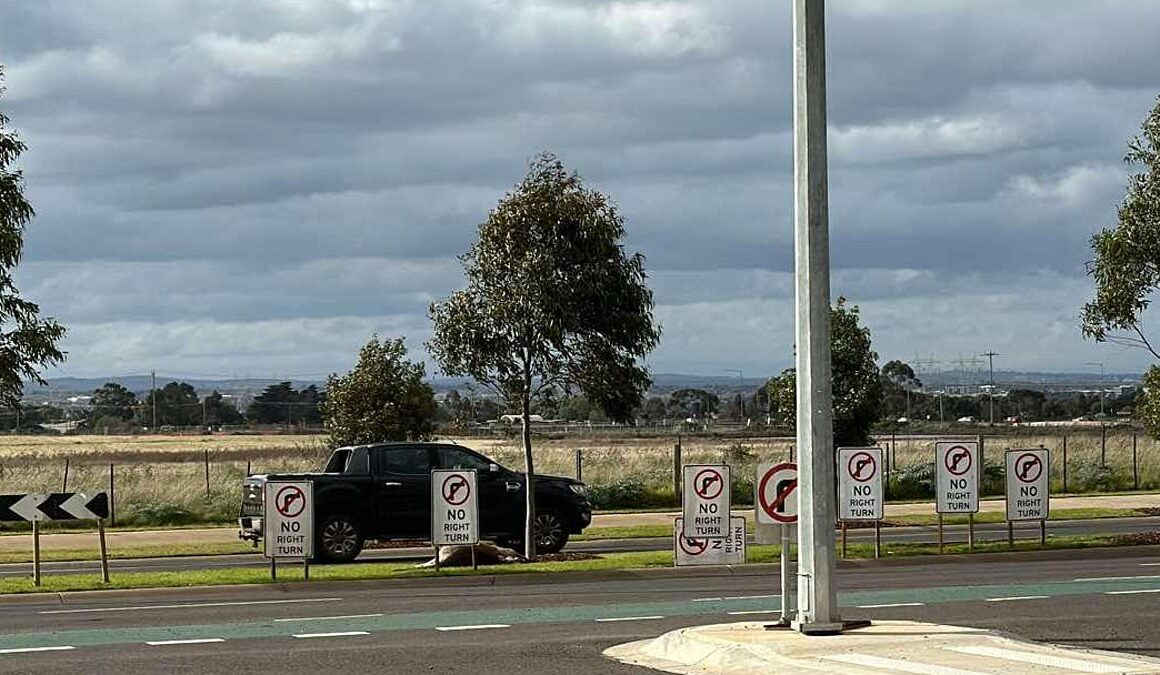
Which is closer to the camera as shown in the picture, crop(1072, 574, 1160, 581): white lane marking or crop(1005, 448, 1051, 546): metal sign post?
crop(1072, 574, 1160, 581): white lane marking

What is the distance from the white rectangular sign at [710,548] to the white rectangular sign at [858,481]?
2.93m

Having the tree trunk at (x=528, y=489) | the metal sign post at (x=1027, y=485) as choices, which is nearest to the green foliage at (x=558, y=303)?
the tree trunk at (x=528, y=489)

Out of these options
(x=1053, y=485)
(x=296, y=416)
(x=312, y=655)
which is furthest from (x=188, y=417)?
(x=312, y=655)

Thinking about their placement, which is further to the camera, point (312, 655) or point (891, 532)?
point (891, 532)

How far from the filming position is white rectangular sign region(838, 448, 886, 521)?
77.8 feet

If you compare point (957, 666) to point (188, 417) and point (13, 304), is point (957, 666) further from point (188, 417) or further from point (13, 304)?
point (188, 417)

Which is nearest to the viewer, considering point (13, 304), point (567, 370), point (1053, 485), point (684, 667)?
point (684, 667)

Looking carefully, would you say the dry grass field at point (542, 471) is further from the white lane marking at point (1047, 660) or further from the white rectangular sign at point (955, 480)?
the white lane marking at point (1047, 660)

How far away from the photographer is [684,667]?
13.5m

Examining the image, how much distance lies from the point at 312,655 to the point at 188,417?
140 meters

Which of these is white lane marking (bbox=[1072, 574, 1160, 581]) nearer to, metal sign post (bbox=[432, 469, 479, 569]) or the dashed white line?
the dashed white line

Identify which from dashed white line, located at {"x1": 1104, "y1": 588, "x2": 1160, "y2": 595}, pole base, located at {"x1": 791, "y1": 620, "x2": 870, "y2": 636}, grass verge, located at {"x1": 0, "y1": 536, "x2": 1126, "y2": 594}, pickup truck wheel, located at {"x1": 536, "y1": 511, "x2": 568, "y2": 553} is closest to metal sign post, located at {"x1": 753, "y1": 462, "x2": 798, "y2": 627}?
pole base, located at {"x1": 791, "y1": 620, "x2": 870, "y2": 636}

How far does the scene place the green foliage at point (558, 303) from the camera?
87.4ft

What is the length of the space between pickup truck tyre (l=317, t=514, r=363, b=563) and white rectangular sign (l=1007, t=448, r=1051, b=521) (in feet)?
32.8
